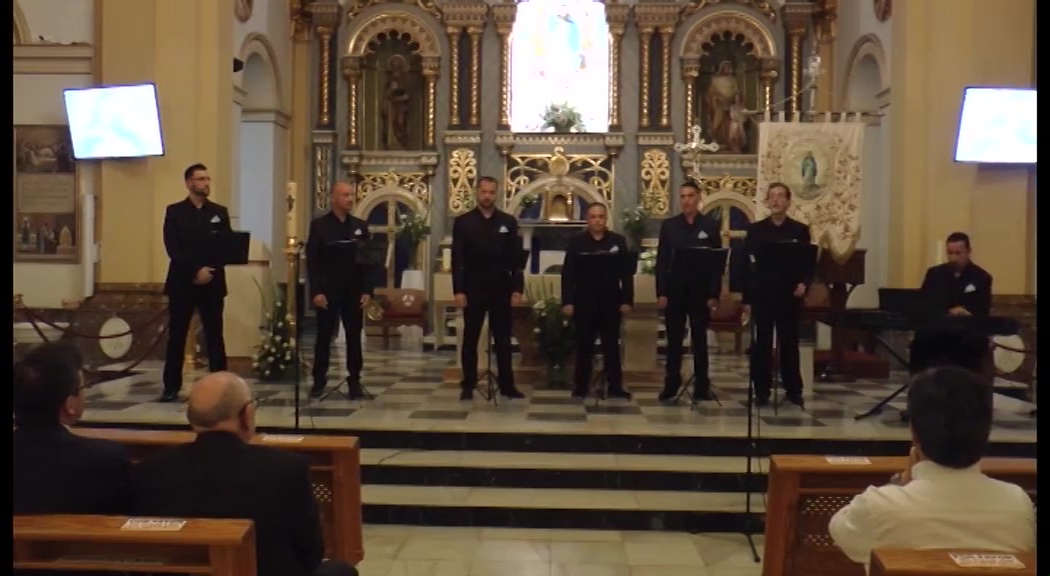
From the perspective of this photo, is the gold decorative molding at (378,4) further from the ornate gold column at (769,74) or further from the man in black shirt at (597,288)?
the man in black shirt at (597,288)

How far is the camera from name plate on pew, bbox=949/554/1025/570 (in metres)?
2.28

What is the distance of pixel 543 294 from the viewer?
9.52 m

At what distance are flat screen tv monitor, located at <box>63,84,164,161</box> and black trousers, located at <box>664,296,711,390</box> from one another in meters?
5.36

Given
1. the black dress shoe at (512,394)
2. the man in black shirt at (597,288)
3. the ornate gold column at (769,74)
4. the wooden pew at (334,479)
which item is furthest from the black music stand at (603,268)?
the ornate gold column at (769,74)

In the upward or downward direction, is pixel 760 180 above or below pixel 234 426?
above

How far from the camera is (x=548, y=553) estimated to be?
17.4 ft

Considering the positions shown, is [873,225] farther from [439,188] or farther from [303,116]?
[303,116]

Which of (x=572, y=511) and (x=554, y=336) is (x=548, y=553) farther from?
(x=554, y=336)

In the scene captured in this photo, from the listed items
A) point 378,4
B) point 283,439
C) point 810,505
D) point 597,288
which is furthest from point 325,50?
point 810,505

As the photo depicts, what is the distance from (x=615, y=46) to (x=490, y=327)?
830 centimetres

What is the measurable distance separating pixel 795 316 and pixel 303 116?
9480mm

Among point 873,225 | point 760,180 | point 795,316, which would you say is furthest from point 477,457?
point 873,225

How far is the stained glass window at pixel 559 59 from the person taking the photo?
15664 mm

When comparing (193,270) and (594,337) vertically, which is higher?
(193,270)
